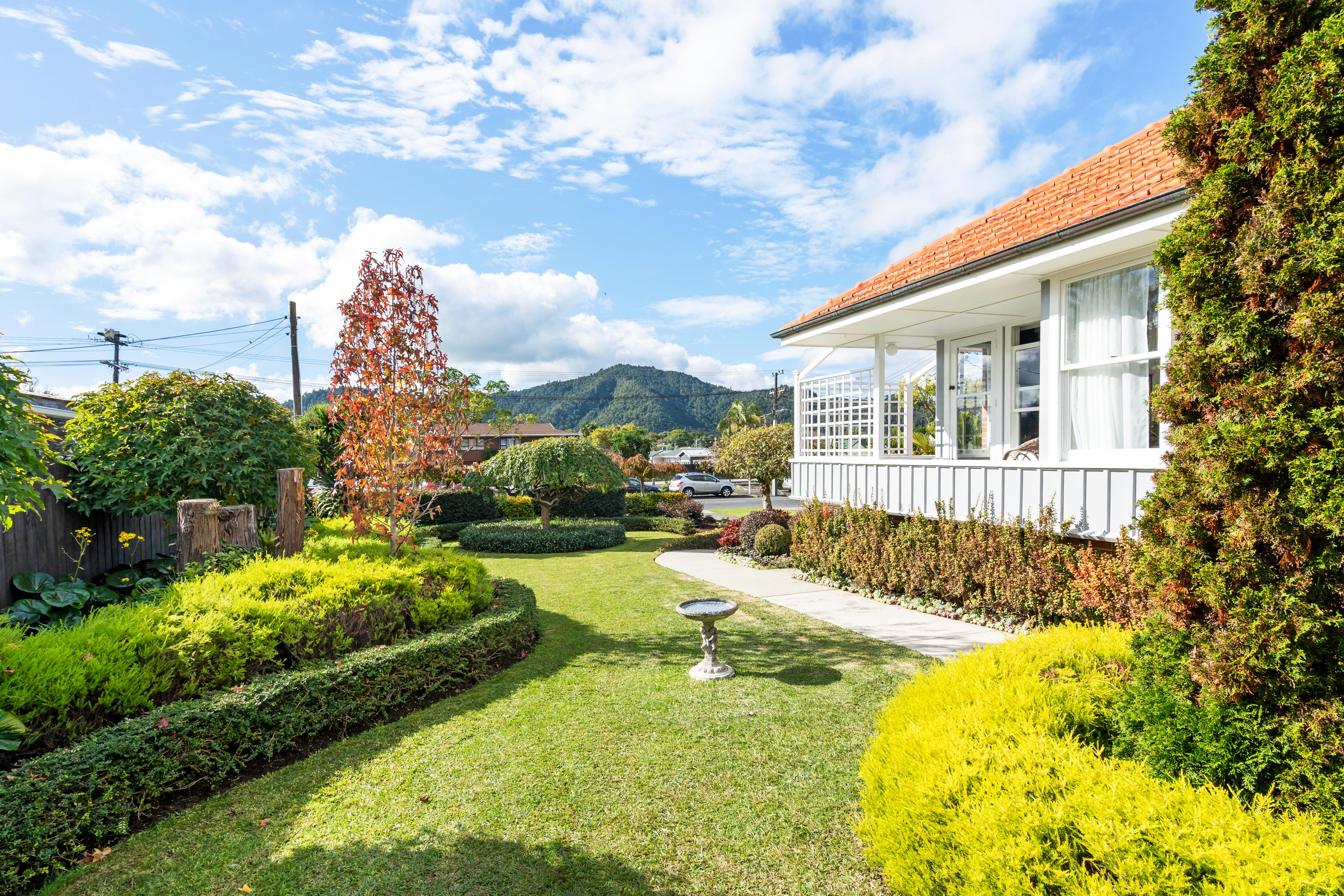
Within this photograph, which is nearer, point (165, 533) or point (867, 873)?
point (867, 873)

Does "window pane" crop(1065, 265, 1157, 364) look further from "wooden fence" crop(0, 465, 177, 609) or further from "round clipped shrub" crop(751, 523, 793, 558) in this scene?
"wooden fence" crop(0, 465, 177, 609)

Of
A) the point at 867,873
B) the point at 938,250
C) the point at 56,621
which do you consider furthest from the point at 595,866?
the point at 938,250

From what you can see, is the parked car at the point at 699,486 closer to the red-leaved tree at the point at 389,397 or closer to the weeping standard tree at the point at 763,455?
the weeping standard tree at the point at 763,455

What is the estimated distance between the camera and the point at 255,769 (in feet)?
14.1

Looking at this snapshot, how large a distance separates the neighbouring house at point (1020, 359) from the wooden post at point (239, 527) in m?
7.96

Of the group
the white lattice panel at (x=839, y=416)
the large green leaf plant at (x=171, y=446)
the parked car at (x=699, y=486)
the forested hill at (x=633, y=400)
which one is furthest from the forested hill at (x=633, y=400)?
the large green leaf plant at (x=171, y=446)

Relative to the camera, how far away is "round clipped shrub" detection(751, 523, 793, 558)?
524 inches

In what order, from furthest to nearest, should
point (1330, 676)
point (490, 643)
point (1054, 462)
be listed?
point (1054, 462)
point (490, 643)
point (1330, 676)

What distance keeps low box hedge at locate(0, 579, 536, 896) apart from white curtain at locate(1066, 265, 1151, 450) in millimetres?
6992

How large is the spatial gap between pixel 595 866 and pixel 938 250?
372 inches

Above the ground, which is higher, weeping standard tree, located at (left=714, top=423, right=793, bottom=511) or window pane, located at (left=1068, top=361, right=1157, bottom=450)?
window pane, located at (left=1068, top=361, right=1157, bottom=450)

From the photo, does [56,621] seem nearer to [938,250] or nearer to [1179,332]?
[1179,332]

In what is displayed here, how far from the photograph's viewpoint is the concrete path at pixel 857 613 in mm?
7180

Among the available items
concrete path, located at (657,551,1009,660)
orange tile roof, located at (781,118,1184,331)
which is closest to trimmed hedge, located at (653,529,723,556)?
concrete path, located at (657,551,1009,660)
